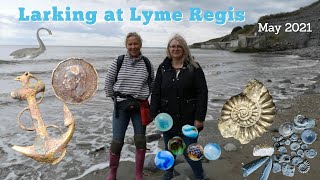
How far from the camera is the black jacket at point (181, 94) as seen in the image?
12.4 feet

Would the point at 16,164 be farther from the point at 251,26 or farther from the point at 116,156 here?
the point at 251,26

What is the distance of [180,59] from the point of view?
383cm

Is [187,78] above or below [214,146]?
above

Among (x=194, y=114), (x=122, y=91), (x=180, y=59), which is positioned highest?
(x=180, y=59)

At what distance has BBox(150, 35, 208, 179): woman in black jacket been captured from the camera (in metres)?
3.76

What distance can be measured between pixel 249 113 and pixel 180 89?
0.81 m

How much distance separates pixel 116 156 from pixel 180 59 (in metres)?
1.46

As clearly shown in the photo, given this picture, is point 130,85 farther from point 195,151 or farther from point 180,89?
point 195,151

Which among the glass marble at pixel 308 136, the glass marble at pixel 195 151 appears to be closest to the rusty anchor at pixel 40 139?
the glass marble at pixel 195 151

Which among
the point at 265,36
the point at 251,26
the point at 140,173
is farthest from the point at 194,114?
the point at 251,26

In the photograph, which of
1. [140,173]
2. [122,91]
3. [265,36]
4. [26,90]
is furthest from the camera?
[265,36]

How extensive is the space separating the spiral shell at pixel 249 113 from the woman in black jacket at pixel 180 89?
0.29 meters

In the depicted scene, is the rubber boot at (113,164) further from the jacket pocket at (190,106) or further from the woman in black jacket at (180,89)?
the jacket pocket at (190,106)

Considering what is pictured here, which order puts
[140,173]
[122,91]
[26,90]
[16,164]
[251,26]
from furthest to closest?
[251,26] < [16,164] < [140,173] < [122,91] < [26,90]
